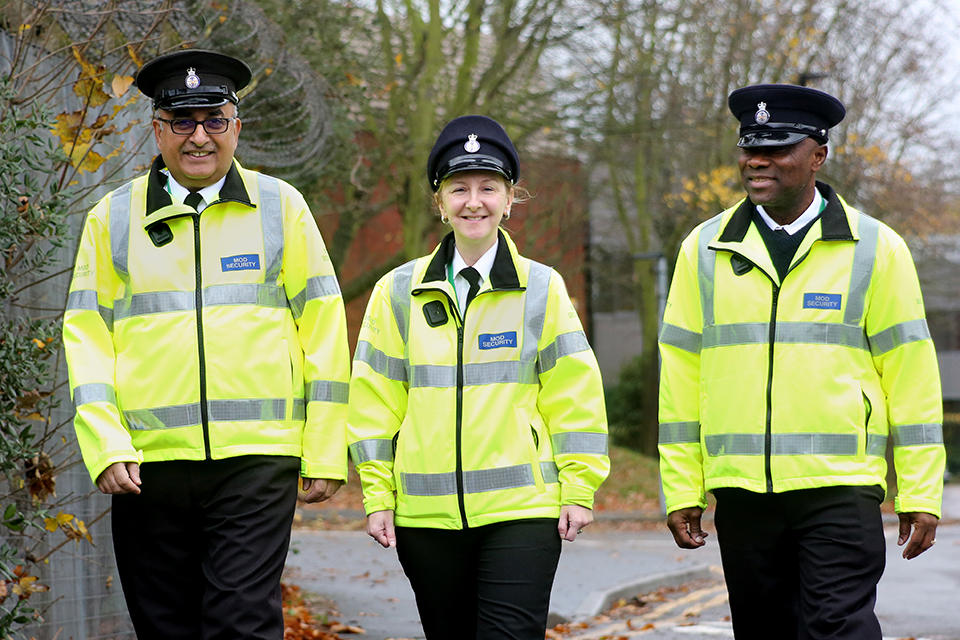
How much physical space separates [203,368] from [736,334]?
1810 millimetres

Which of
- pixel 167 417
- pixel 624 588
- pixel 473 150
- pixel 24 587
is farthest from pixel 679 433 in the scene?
pixel 624 588

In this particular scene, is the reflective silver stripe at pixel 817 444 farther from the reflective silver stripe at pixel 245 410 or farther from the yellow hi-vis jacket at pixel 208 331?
the reflective silver stripe at pixel 245 410

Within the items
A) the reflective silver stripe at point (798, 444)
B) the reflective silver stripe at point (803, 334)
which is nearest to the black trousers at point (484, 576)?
the reflective silver stripe at point (798, 444)

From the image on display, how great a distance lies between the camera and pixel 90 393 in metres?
3.87

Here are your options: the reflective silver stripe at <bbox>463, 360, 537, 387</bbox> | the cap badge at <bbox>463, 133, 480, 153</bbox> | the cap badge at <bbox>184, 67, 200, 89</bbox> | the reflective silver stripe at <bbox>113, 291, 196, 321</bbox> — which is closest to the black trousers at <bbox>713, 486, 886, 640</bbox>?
the reflective silver stripe at <bbox>463, 360, 537, 387</bbox>

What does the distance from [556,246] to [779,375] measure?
2055 centimetres

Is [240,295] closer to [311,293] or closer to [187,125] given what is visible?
[311,293]

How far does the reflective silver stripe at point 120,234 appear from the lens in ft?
13.3

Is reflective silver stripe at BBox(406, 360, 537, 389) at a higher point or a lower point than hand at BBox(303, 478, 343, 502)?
higher

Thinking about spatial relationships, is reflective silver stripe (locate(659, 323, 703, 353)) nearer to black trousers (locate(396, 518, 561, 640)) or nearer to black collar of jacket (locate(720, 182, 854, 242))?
black collar of jacket (locate(720, 182, 854, 242))

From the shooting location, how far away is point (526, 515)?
3863 mm

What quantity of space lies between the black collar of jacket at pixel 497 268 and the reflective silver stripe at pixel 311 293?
13.5 inches

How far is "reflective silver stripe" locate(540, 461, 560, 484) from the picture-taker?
3.94 meters

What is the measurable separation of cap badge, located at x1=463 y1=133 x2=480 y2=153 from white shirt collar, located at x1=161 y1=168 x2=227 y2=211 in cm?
84
